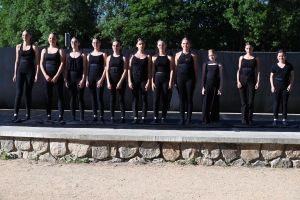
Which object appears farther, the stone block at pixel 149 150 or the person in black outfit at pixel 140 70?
Answer: the person in black outfit at pixel 140 70

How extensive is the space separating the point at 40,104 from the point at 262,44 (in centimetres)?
2099

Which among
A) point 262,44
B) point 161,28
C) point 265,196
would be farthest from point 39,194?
point 262,44

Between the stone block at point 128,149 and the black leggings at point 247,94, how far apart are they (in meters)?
2.35

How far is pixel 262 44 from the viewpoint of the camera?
2978 centimetres

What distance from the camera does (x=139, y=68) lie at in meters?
7.43

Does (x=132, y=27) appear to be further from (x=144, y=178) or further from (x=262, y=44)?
(x=144, y=178)

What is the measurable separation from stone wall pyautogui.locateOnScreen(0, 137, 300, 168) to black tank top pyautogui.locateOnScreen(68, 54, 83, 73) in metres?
1.54

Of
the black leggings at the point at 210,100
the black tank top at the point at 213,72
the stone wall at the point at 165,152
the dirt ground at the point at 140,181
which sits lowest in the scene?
the dirt ground at the point at 140,181

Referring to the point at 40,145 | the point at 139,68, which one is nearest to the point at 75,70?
the point at 139,68

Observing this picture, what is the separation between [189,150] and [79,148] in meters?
1.48

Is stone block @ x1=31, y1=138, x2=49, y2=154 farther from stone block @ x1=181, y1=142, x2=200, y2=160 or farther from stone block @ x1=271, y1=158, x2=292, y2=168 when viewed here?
stone block @ x1=271, y1=158, x2=292, y2=168

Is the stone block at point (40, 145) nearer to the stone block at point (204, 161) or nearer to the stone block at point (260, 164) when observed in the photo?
the stone block at point (204, 161)

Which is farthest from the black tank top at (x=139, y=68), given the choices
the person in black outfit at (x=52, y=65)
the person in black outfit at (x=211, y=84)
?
the person in black outfit at (x=52, y=65)

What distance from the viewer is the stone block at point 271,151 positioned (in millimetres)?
5984
